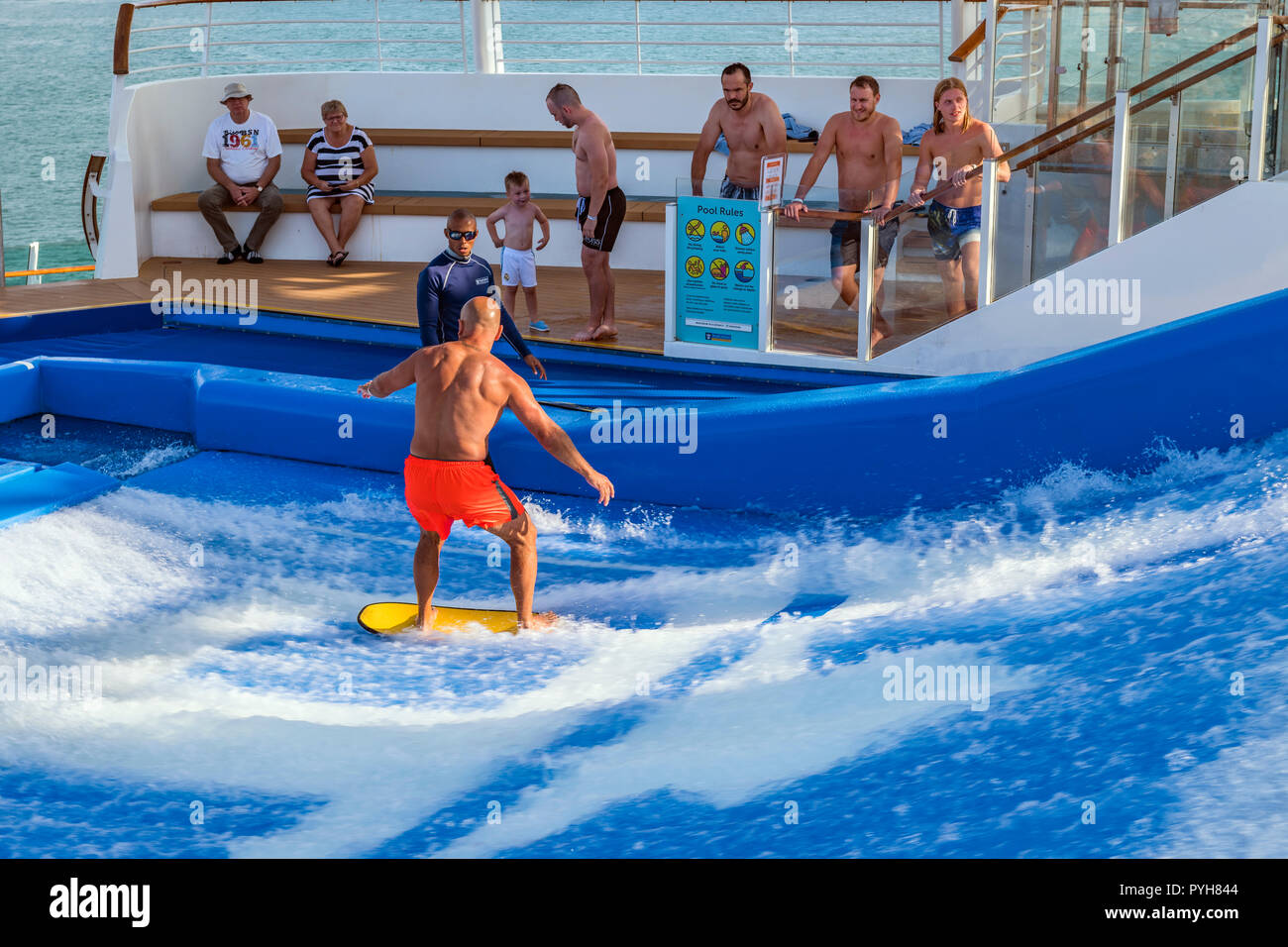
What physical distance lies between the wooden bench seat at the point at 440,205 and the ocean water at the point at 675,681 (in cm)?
341

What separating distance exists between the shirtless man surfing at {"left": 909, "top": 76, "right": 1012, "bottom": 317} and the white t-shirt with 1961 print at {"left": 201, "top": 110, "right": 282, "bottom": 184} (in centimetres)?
545

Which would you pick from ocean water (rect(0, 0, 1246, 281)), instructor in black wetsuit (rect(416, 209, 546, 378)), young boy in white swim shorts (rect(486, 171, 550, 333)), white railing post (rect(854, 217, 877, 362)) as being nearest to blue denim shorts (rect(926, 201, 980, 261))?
white railing post (rect(854, 217, 877, 362))

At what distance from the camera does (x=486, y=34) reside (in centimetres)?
1105

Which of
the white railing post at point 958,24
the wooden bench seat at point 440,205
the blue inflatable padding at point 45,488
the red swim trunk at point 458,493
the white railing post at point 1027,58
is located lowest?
the blue inflatable padding at point 45,488

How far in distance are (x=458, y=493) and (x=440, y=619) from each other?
61 centimetres

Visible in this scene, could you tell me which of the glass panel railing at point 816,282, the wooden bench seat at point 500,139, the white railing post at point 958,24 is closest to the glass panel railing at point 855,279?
the glass panel railing at point 816,282

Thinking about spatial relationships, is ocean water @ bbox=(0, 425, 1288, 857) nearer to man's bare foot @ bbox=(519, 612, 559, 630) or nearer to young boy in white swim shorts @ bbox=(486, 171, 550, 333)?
man's bare foot @ bbox=(519, 612, 559, 630)

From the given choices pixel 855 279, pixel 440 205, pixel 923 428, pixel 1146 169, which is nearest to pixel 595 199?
pixel 855 279

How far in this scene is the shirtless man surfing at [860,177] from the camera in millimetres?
6789

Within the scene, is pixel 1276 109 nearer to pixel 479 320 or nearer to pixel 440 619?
pixel 479 320

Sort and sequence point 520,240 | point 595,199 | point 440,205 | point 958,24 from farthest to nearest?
point 958,24, point 440,205, point 520,240, point 595,199

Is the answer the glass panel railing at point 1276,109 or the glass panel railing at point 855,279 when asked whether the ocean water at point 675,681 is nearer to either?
the glass panel railing at point 855,279

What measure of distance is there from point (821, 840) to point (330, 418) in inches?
163

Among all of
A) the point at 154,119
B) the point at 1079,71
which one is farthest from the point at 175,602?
the point at 154,119
